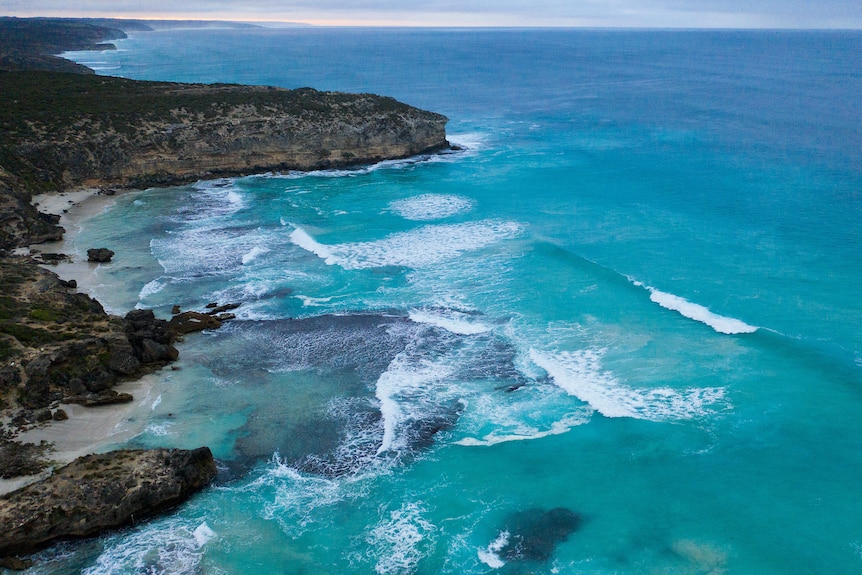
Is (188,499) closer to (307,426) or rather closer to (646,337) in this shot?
(307,426)

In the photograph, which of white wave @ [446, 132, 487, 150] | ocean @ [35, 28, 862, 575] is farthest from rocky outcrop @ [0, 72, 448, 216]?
white wave @ [446, 132, 487, 150]

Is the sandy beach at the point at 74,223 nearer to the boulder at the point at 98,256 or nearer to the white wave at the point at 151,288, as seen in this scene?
the boulder at the point at 98,256

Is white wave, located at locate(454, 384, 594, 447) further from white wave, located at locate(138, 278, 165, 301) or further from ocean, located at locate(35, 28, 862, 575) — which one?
white wave, located at locate(138, 278, 165, 301)

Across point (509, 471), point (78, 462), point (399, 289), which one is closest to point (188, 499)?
point (78, 462)

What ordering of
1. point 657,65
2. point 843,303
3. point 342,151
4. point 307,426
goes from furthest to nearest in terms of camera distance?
point 657,65 → point 342,151 → point 843,303 → point 307,426

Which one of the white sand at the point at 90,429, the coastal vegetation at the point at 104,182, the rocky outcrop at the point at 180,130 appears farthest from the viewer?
the rocky outcrop at the point at 180,130

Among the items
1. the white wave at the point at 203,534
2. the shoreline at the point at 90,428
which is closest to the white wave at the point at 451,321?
the shoreline at the point at 90,428

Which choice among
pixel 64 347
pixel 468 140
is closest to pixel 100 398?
pixel 64 347

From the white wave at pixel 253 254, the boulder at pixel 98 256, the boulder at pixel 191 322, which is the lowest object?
the boulder at pixel 191 322

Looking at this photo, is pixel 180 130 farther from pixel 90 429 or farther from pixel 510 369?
pixel 510 369
